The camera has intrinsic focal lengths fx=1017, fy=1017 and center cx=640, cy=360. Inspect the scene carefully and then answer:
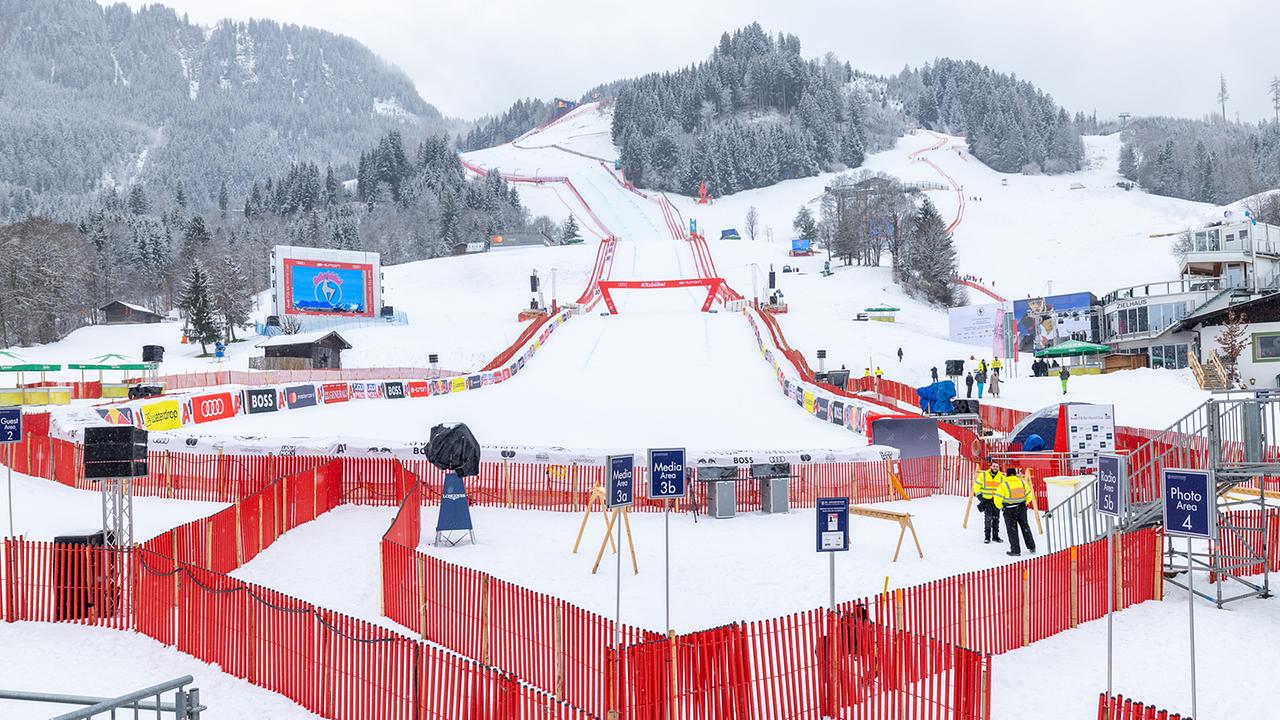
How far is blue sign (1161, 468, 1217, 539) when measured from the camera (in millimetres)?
9047

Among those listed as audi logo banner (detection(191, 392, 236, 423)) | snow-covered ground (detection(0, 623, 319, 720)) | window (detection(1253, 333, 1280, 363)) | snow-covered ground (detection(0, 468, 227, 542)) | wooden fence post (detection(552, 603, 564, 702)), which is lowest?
snow-covered ground (detection(0, 623, 319, 720))

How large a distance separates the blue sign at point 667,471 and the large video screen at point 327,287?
53.0 metres

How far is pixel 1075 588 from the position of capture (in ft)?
37.3

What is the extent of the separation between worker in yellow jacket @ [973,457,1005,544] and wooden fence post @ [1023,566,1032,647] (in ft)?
13.0

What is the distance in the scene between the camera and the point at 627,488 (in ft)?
37.2

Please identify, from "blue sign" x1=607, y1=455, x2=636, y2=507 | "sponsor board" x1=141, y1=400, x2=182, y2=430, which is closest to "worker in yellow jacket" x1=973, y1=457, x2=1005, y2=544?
"blue sign" x1=607, y1=455, x2=636, y2=507

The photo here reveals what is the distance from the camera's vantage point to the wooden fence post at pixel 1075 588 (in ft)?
37.2

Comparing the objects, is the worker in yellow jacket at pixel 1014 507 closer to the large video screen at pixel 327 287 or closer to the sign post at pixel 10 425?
the sign post at pixel 10 425

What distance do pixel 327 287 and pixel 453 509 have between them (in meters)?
49.1

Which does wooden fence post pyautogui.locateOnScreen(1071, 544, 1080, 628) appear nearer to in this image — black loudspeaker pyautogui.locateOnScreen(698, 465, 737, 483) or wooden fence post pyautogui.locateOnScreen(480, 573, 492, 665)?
wooden fence post pyautogui.locateOnScreen(480, 573, 492, 665)

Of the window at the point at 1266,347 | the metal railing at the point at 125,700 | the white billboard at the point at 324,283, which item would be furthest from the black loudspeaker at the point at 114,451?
the white billboard at the point at 324,283

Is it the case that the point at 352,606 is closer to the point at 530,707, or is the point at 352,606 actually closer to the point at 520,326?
the point at 530,707

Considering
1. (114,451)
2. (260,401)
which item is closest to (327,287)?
(260,401)

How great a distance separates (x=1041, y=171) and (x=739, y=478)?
151740 millimetres
